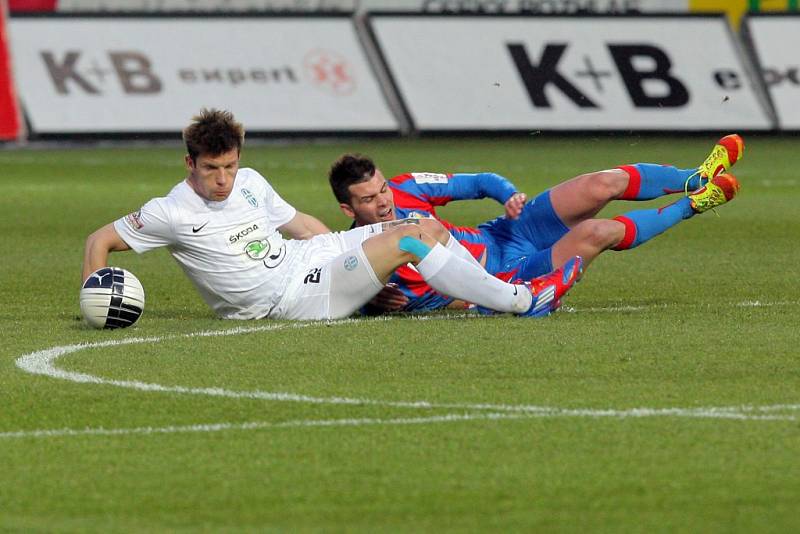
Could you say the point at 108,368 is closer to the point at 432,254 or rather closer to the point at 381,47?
the point at 432,254

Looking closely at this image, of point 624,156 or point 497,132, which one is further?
point 497,132

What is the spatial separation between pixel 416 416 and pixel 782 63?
71.0 feet

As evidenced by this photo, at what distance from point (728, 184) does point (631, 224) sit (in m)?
0.63

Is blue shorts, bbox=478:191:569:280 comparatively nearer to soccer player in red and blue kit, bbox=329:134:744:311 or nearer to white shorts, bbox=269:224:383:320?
soccer player in red and blue kit, bbox=329:134:744:311

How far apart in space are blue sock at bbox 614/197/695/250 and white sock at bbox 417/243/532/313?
0.80 metres

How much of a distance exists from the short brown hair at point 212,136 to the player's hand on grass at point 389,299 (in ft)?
3.88

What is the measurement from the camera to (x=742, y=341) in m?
7.95

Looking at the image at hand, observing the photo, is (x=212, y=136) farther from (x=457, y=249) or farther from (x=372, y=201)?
(x=457, y=249)

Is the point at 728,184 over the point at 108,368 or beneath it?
beneath

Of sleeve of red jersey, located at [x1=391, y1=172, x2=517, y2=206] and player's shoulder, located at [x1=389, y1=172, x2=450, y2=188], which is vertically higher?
player's shoulder, located at [x1=389, y1=172, x2=450, y2=188]

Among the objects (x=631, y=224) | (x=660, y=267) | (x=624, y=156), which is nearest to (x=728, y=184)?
(x=631, y=224)

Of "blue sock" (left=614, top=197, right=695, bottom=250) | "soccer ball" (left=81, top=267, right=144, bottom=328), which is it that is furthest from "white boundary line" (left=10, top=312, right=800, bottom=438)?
"blue sock" (left=614, top=197, right=695, bottom=250)

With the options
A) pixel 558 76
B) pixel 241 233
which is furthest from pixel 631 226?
pixel 558 76

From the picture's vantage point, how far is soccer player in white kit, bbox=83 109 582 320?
27.8ft
